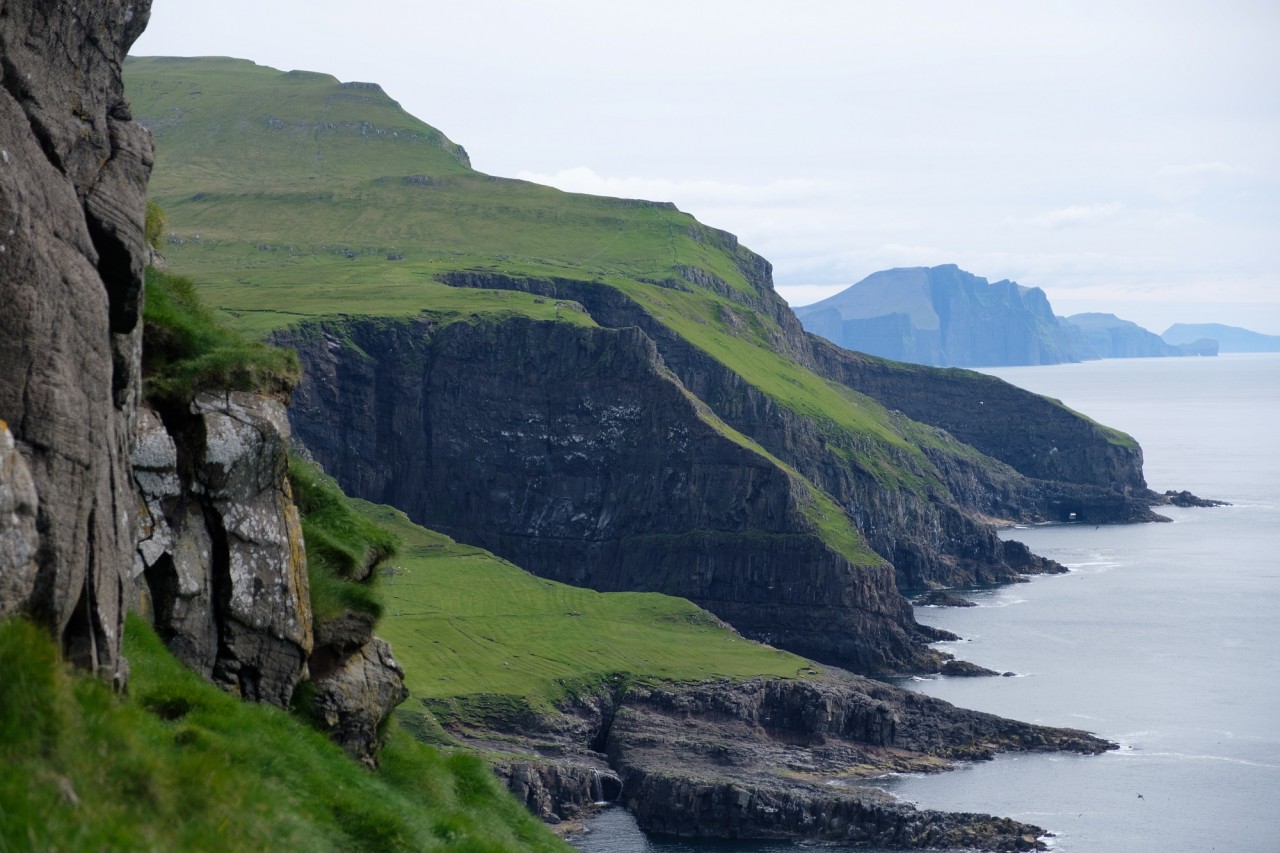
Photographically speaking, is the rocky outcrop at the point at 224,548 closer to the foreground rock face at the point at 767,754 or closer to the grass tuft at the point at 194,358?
the grass tuft at the point at 194,358

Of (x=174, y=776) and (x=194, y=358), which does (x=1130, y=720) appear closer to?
(x=194, y=358)

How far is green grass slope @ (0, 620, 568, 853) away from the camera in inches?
522

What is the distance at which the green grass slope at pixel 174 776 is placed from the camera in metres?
13.3

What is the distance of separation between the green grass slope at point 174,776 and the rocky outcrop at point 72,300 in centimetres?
118

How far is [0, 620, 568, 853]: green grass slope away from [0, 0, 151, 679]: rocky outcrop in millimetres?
1183

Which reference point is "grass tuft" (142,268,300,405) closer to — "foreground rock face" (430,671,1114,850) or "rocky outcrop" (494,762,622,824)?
"rocky outcrop" (494,762,622,824)

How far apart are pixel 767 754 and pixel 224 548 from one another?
102779mm

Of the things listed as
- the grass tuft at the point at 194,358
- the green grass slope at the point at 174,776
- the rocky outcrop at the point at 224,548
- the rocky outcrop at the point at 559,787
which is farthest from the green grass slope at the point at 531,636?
the green grass slope at the point at 174,776

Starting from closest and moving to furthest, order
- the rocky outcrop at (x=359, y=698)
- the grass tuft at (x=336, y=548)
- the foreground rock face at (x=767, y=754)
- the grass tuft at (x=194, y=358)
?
the grass tuft at (x=194, y=358), the rocky outcrop at (x=359, y=698), the grass tuft at (x=336, y=548), the foreground rock face at (x=767, y=754)

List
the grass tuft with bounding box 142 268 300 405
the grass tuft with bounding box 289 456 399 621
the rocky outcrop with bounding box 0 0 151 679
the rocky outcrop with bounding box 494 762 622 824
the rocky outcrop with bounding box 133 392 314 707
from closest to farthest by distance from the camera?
the rocky outcrop with bounding box 0 0 151 679 → the rocky outcrop with bounding box 133 392 314 707 → the grass tuft with bounding box 142 268 300 405 → the grass tuft with bounding box 289 456 399 621 → the rocky outcrop with bounding box 494 762 622 824

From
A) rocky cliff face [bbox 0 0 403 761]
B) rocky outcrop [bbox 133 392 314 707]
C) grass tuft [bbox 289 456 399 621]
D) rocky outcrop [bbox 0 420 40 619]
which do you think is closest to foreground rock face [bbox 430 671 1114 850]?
grass tuft [bbox 289 456 399 621]

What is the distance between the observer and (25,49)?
20.0 metres

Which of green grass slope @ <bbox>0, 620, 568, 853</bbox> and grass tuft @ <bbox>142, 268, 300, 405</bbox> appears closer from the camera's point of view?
green grass slope @ <bbox>0, 620, 568, 853</bbox>

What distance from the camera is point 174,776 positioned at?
1563 centimetres
